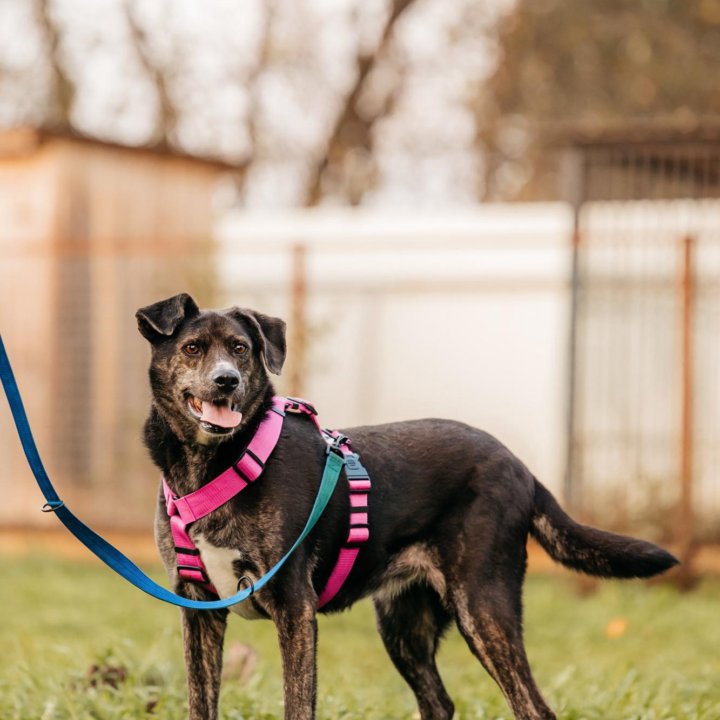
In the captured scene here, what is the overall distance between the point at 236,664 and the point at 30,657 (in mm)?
1160

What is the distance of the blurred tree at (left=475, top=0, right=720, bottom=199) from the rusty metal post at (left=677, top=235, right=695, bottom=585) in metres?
8.57

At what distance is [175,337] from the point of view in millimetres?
3824

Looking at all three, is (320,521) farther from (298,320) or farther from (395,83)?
(395,83)

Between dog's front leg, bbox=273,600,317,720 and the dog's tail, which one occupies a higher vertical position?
the dog's tail

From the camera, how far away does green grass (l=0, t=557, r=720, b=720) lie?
4.77m

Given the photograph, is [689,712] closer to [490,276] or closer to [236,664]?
[236,664]

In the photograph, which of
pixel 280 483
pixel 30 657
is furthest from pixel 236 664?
pixel 280 483

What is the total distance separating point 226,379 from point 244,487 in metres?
0.33

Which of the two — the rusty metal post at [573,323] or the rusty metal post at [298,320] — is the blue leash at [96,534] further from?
the rusty metal post at [298,320]

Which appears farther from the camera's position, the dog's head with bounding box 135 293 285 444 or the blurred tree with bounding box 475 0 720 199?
the blurred tree with bounding box 475 0 720 199

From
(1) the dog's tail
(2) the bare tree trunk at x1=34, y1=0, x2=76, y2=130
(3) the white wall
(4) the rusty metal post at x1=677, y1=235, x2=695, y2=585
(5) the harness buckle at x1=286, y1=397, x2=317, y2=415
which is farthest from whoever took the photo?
(2) the bare tree trunk at x1=34, y1=0, x2=76, y2=130

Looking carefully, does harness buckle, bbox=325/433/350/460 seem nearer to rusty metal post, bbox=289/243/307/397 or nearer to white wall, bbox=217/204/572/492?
rusty metal post, bbox=289/243/307/397

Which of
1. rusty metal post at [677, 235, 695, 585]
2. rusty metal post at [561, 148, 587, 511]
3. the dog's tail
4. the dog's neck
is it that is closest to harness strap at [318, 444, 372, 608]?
the dog's neck

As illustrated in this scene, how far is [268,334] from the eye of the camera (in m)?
3.94
